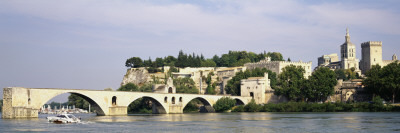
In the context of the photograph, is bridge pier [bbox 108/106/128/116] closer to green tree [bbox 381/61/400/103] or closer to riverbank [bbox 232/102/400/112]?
riverbank [bbox 232/102/400/112]

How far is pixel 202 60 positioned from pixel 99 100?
69.4 metres

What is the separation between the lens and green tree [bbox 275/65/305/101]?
265 ft

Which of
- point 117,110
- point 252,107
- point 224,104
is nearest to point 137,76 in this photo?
point 224,104

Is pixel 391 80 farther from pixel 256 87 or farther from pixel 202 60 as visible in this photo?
pixel 202 60

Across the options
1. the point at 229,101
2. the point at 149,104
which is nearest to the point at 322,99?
the point at 229,101

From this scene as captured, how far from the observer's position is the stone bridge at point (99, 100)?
5056cm

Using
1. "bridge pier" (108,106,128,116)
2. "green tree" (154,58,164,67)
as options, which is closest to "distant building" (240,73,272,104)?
"bridge pier" (108,106,128,116)

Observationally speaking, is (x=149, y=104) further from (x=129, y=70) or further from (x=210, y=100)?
(x=129, y=70)

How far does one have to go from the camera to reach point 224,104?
266 feet

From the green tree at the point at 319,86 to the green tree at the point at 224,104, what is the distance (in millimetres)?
11623

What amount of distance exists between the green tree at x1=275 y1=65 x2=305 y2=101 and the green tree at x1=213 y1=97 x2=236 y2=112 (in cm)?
815

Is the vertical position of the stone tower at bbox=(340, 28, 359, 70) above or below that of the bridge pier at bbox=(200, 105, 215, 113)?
above

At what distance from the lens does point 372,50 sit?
12069cm

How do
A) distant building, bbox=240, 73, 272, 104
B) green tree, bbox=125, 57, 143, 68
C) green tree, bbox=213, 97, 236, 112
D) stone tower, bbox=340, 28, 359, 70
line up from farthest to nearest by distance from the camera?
stone tower, bbox=340, 28, 359, 70 < green tree, bbox=125, 57, 143, 68 < distant building, bbox=240, 73, 272, 104 < green tree, bbox=213, 97, 236, 112
